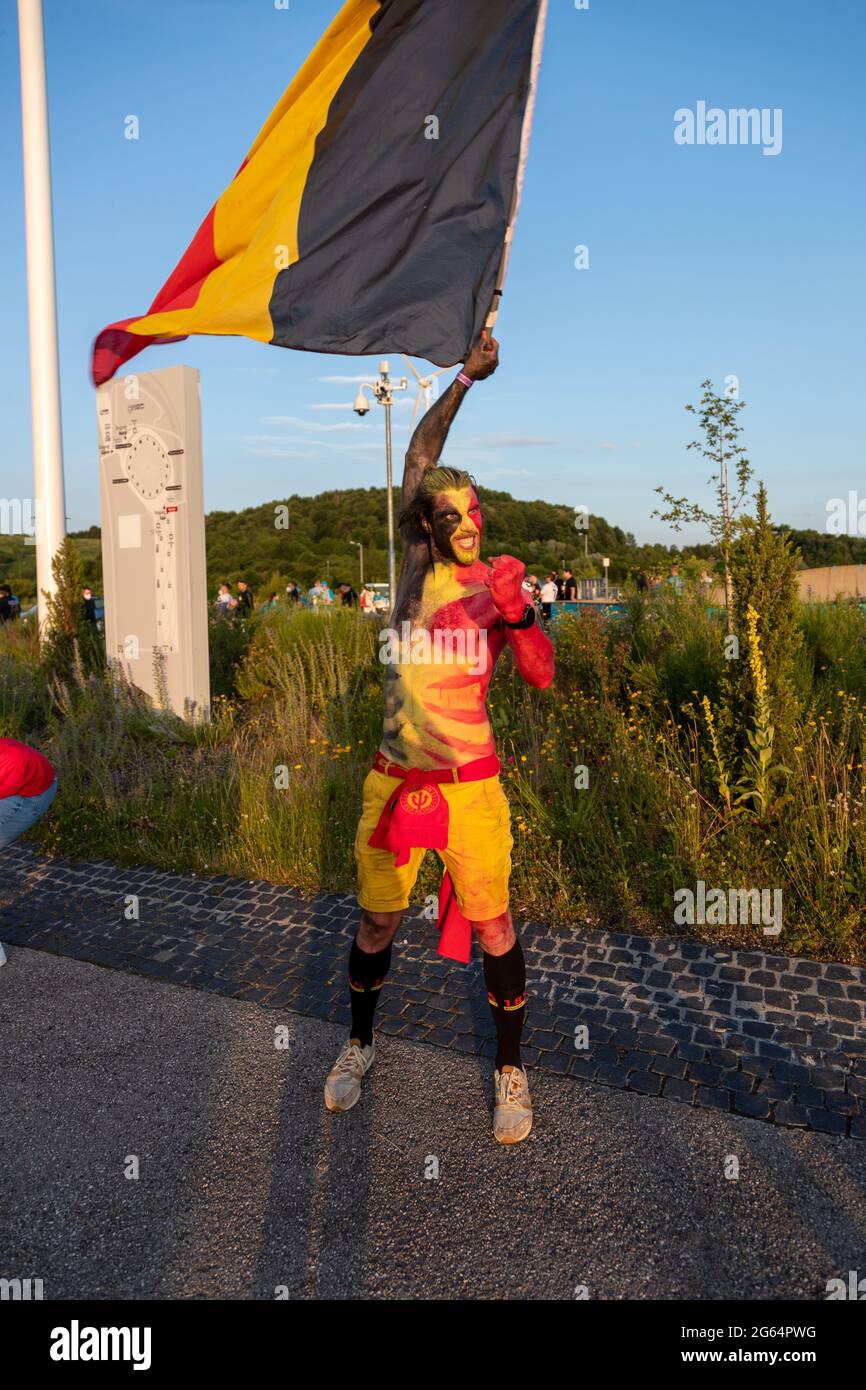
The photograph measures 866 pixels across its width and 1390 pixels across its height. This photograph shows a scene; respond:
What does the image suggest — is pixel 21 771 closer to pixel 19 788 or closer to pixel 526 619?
pixel 19 788

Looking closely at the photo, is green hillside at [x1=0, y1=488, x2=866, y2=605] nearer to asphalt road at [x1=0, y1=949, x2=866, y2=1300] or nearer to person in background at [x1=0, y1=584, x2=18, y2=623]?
person in background at [x1=0, y1=584, x2=18, y2=623]

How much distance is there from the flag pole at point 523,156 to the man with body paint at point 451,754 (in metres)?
0.63

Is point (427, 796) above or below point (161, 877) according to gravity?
above

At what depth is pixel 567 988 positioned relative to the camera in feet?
13.1

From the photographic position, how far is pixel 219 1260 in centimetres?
245

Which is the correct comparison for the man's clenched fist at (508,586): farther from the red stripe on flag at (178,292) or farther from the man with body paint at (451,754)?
the red stripe on flag at (178,292)

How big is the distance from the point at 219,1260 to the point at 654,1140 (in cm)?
133

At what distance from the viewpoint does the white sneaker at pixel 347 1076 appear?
3.12 metres

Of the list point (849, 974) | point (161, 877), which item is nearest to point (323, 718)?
point (161, 877)

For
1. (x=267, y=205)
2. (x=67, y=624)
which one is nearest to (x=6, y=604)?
(x=67, y=624)

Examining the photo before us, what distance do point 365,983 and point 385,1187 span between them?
699 mm
